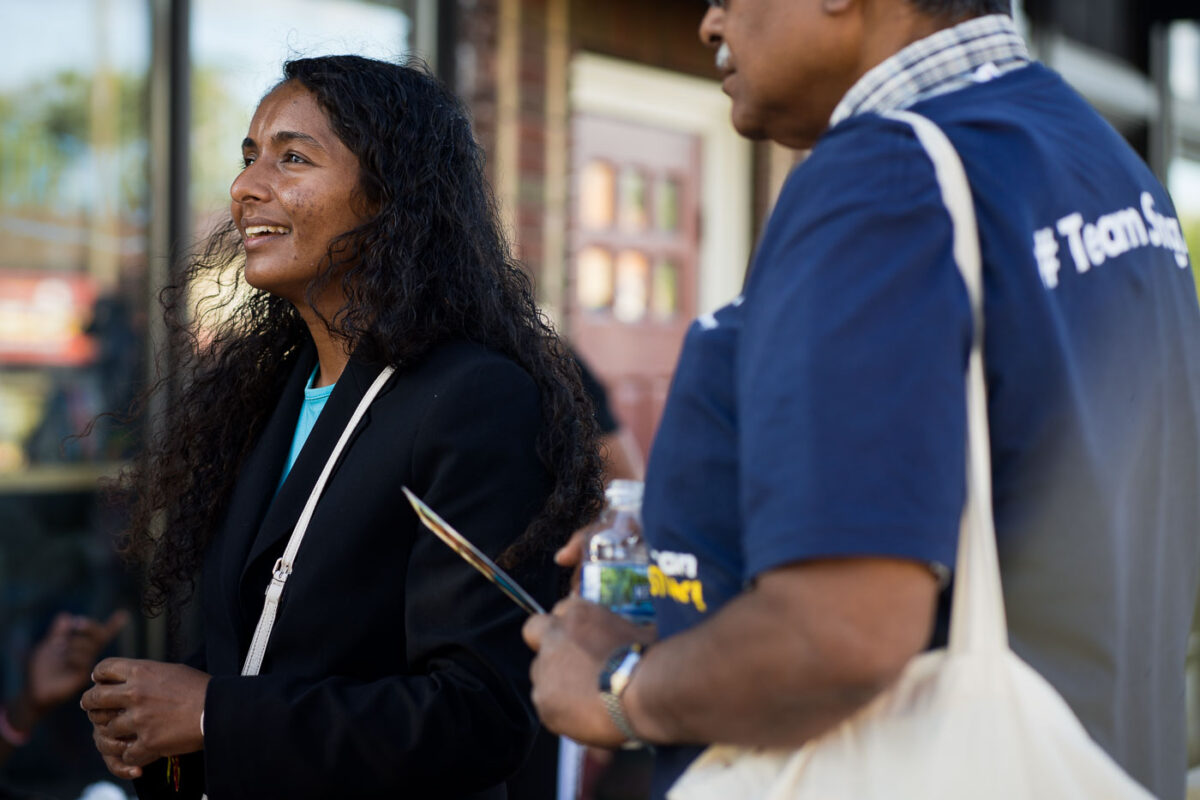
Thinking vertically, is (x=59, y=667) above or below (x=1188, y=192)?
below

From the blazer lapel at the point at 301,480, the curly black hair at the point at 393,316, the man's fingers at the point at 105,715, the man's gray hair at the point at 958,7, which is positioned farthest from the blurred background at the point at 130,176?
the man's gray hair at the point at 958,7

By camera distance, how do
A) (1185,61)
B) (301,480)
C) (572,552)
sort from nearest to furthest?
(572,552) → (301,480) → (1185,61)

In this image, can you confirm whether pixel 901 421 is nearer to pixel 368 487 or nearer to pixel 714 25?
pixel 714 25

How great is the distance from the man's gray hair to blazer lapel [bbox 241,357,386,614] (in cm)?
107

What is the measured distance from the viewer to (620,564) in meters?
1.47

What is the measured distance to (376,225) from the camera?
2041mm

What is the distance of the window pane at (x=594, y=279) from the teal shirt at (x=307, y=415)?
10.8 feet

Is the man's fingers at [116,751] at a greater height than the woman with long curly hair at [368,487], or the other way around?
the woman with long curly hair at [368,487]

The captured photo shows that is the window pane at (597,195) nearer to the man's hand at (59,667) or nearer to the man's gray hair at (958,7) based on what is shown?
the man's hand at (59,667)

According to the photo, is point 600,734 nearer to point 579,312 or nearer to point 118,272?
point 118,272

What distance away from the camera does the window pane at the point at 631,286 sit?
5680 millimetres

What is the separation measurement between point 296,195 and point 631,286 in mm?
3777

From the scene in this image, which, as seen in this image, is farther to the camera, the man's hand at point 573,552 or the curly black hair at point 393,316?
the curly black hair at point 393,316

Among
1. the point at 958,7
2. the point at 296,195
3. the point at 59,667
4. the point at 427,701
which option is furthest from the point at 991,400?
the point at 59,667
